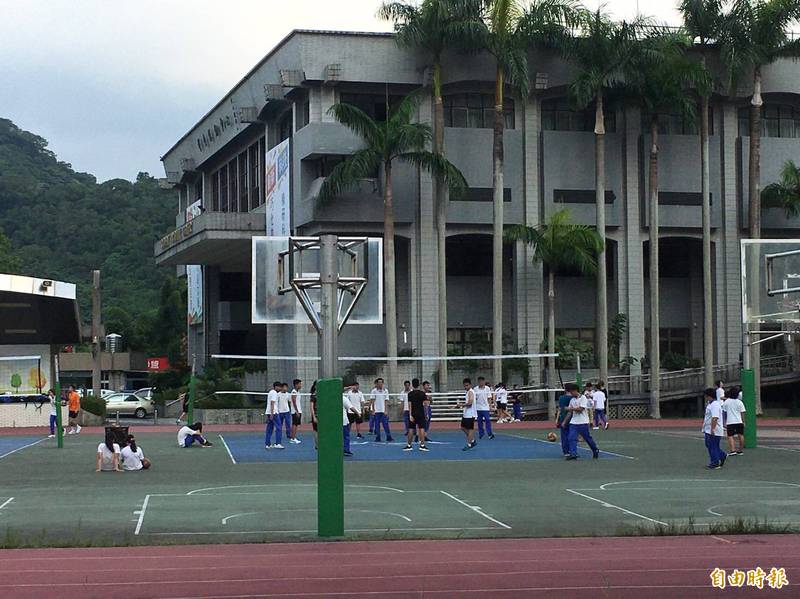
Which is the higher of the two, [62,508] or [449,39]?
[449,39]

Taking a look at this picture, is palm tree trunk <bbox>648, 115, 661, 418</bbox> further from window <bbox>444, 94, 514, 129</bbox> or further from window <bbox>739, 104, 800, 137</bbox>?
window <bbox>739, 104, 800, 137</bbox>

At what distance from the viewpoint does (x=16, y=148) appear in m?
134

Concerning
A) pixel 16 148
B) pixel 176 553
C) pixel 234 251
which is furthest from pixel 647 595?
pixel 16 148

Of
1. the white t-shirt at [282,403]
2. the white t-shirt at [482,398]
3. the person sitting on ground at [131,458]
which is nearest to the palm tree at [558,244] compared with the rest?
the white t-shirt at [482,398]

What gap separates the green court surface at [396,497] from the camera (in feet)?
55.7

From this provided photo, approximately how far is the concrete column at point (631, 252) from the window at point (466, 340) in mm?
6300

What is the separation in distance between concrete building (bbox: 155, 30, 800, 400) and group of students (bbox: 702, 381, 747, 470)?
78.3ft

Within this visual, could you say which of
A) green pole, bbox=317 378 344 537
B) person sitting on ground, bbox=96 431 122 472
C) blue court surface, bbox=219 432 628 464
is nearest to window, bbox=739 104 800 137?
blue court surface, bbox=219 432 628 464

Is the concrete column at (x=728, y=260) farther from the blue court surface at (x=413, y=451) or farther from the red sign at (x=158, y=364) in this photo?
the red sign at (x=158, y=364)

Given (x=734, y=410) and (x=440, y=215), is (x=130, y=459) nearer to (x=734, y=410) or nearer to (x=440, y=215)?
(x=734, y=410)

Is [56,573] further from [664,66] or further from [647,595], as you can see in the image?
[664,66]

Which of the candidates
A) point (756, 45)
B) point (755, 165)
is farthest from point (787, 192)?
point (756, 45)

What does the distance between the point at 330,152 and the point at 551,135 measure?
34.3 ft

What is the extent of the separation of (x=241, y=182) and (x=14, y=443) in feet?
99.3
